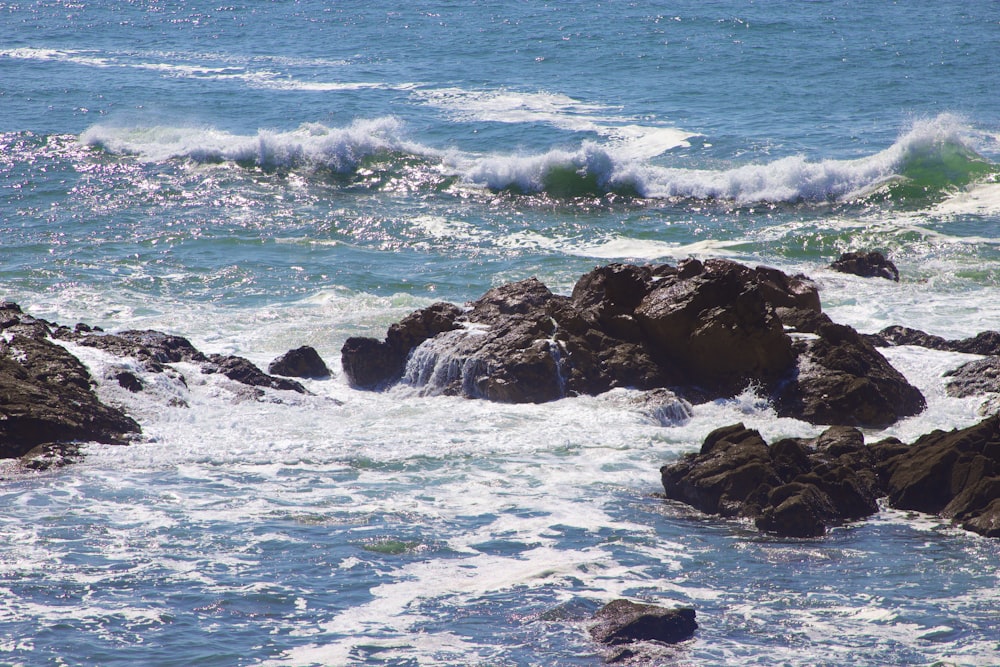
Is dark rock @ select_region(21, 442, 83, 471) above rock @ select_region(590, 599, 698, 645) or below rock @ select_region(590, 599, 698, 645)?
above

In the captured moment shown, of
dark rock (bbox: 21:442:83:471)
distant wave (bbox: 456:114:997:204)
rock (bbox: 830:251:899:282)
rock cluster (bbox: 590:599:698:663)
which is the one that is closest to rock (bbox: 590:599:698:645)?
rock cluster (bbox: 590:599:698:663)

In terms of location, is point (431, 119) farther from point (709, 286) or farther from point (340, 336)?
point (709, 286)

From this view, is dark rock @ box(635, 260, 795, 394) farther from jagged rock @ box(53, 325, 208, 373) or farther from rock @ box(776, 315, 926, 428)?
jagged rock @ box(53, 325, 208, 373)

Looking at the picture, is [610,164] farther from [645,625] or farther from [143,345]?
[645,625]

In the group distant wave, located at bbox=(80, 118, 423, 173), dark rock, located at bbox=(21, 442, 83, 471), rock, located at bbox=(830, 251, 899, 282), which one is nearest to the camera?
dark rock, located at bbox=(21, 442, 83, 471)

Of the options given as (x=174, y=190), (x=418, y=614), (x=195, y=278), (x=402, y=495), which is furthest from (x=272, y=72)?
(x=418, y=614)

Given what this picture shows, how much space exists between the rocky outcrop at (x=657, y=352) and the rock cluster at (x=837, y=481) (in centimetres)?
198

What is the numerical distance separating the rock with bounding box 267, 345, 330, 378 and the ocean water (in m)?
0.31

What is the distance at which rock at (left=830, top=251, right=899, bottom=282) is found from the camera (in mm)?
17797

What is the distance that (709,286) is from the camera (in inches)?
501

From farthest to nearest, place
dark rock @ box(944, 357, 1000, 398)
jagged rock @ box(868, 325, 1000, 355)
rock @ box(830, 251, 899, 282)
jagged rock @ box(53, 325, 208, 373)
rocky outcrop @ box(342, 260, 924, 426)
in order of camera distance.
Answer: rock @ box(830, 251, 899, 282) → jagged rock @ box(868, 325, 1000, 355) → jagged rock @ box(53, 325, 208, 373) → dark rock @ box(944, 357, 1000, 398) → rocky outcrop @ box(342, 260, 924, 426)

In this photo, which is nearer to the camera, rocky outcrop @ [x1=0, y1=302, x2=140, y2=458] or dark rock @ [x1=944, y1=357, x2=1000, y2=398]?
rocky outcrop @ [x1=0, y1=302, x2=140, y2=458]

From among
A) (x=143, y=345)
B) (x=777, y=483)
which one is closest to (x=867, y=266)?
(x=777, y=483)

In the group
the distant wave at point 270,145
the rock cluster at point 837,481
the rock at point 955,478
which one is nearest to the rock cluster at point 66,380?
the rock cluster at point 837,481
